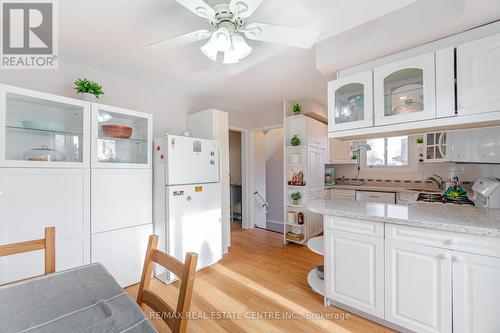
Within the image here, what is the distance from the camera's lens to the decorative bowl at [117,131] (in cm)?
216

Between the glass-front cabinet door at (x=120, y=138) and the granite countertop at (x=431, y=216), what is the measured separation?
185cm

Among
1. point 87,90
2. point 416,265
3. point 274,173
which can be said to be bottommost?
point 416,265

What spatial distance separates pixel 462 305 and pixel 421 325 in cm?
28

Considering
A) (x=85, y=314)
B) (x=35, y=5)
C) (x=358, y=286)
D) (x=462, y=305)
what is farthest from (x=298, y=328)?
(x=35, y=5)

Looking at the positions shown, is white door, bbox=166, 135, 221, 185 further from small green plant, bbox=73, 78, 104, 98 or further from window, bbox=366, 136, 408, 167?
window, bbox=366, 136, 408, 167

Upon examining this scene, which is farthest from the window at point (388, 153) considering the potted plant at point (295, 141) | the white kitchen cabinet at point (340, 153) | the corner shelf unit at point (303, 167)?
the potted plant at point (295, 141)

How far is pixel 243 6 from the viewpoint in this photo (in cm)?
123

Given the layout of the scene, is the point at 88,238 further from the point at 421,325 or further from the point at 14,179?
the point at 421,325

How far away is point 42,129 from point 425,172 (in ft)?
16.4

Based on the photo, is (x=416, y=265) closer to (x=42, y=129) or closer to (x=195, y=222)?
(x=195, y=222)

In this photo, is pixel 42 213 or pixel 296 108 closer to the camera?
pixel 42 213

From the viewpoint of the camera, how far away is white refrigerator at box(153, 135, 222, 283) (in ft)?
7.52

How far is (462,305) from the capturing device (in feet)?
4.27

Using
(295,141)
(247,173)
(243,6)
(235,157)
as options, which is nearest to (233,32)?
(243,6)
